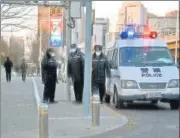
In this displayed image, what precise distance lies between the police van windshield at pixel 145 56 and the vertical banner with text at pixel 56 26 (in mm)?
5794

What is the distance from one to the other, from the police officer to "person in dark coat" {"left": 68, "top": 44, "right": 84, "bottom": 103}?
0.54m

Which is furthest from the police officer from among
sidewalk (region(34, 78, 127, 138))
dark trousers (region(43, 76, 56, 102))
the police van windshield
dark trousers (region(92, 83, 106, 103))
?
dark trousers (region(43, 76, 56, 102))

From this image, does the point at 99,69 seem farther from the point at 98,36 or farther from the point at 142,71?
the point at 98,36

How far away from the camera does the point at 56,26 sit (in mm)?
23734

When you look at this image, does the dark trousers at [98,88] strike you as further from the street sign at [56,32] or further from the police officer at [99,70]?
the street sign at [56,32]

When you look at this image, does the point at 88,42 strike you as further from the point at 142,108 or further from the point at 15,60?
the point at 15,60

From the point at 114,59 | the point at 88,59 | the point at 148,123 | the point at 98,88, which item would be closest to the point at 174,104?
the point at 114,59

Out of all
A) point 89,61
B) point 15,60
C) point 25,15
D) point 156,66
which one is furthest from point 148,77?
point 15,60

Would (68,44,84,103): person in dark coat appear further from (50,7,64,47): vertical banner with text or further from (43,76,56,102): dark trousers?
(50,7,64,47): vertical banner with text

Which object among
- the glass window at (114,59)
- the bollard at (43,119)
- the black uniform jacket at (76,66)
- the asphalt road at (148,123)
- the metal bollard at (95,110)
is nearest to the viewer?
the bollard at (43,119)

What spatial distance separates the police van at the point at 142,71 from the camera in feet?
50.9

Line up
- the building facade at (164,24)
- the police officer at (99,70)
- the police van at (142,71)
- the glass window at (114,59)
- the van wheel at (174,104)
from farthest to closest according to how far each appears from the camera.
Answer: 1. the building facade at (164,24)
2. the police officer at (99,70)
3. the glass window at (114,59)
4. the van wheel at (174,104)
5. the police van at (142,71)

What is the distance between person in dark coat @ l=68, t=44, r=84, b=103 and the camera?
17.3 metres

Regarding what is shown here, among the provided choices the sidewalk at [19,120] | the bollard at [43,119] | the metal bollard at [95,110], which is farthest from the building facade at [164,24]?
the bollard at [43,119]
